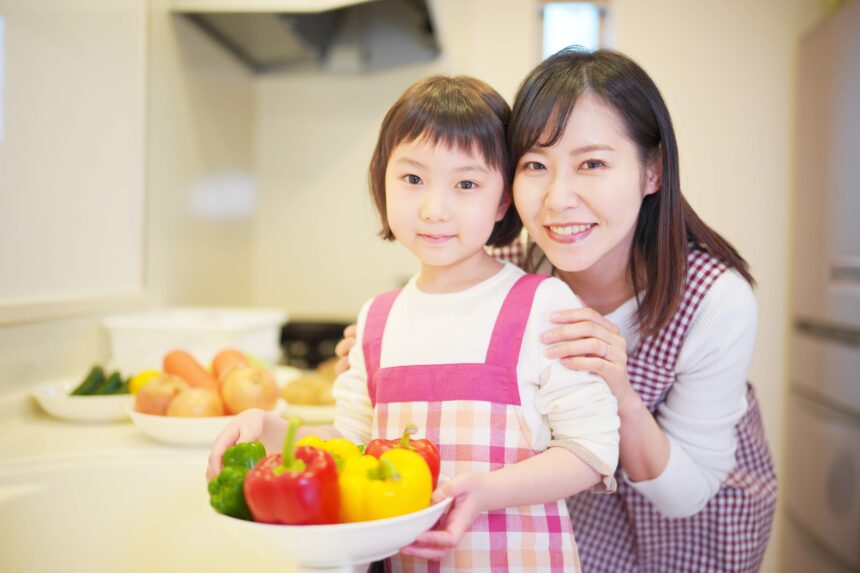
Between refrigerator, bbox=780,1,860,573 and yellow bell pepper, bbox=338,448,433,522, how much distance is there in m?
1.84

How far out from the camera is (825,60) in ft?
7.98

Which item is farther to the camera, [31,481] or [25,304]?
[25,304]

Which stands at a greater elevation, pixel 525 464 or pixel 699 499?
pixel 525 464

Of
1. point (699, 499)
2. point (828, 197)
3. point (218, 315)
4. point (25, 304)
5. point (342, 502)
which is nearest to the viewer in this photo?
point (342, 502)

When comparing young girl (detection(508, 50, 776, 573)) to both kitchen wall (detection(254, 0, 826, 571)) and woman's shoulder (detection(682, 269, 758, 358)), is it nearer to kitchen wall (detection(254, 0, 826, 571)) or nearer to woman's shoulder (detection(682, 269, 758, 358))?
woman's shoulder (detection(682, 269, 758, 358))

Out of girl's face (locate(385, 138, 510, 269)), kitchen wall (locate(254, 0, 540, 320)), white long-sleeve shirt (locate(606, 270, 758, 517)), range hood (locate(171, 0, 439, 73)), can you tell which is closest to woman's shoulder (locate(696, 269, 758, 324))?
white long-sleeve shirt (locate(606, 270, 758, 517))

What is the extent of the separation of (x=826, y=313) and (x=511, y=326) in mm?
1871

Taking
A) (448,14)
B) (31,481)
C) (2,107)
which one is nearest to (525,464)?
(31,481)

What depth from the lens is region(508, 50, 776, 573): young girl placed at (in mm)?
965

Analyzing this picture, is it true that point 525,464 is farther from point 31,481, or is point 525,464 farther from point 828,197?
point 828,197

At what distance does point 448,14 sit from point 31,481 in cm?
193

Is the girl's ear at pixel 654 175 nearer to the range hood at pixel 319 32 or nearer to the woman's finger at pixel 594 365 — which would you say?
the woman's finger at pixel 594 365

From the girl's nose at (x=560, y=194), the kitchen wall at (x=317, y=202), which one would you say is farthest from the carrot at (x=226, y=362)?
the kitchen wall at (x=317, y=202)

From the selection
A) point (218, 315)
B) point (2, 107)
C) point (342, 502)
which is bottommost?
point (342, 502)
